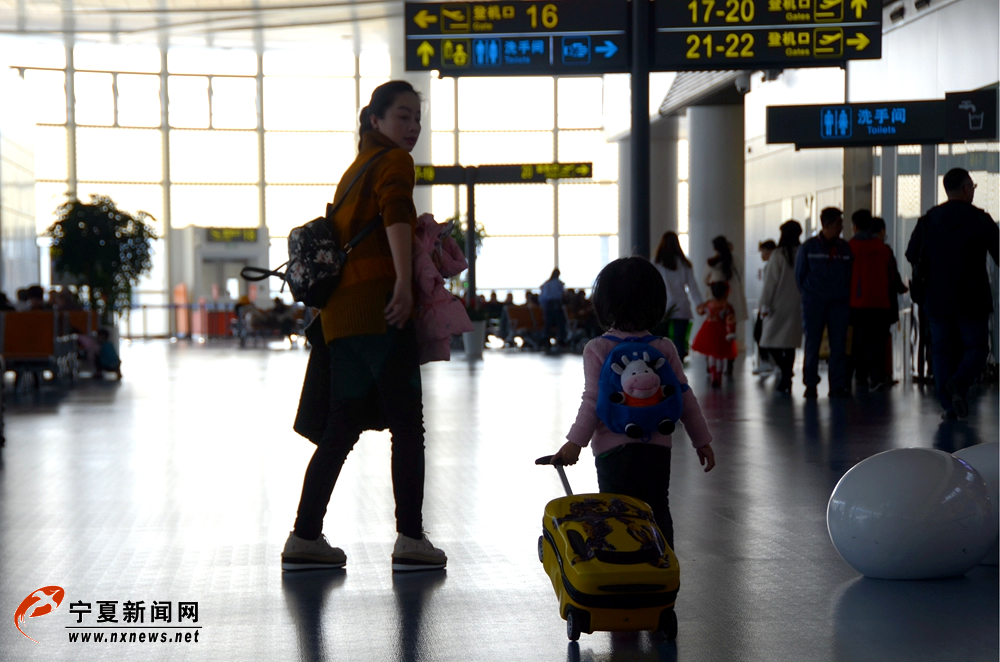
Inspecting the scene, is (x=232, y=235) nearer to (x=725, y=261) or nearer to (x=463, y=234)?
(x=463, y=234)

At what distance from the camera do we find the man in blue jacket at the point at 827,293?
952 cm

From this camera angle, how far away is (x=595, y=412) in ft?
9.75

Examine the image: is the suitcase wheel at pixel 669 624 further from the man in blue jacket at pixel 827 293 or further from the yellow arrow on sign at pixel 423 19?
the man in blue jacket at pixel 827 293

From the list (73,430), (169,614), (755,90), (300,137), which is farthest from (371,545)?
(300,137)

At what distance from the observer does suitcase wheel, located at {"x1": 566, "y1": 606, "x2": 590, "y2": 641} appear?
2.70 meters

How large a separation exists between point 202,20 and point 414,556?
28731 mm

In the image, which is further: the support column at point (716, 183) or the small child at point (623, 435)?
the support column at point (716, 183)

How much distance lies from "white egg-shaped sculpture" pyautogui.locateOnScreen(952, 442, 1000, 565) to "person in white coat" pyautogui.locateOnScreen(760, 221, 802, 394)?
6.54 m

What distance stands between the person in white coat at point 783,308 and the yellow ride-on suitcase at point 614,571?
7.90m

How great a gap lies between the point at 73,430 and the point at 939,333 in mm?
6128

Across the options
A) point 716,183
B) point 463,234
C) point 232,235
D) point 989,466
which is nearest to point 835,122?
point 989,466

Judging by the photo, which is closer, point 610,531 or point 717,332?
point 610,531

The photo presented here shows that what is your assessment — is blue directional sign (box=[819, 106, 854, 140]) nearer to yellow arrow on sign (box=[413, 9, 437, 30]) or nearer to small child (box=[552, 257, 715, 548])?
yellow arrow on sign (box=[413, 9, 437, 30])

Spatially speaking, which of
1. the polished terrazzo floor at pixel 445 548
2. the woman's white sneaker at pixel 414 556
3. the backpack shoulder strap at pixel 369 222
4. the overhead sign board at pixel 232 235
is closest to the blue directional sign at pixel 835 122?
the polished terrazzo floor at pixel 445 548
